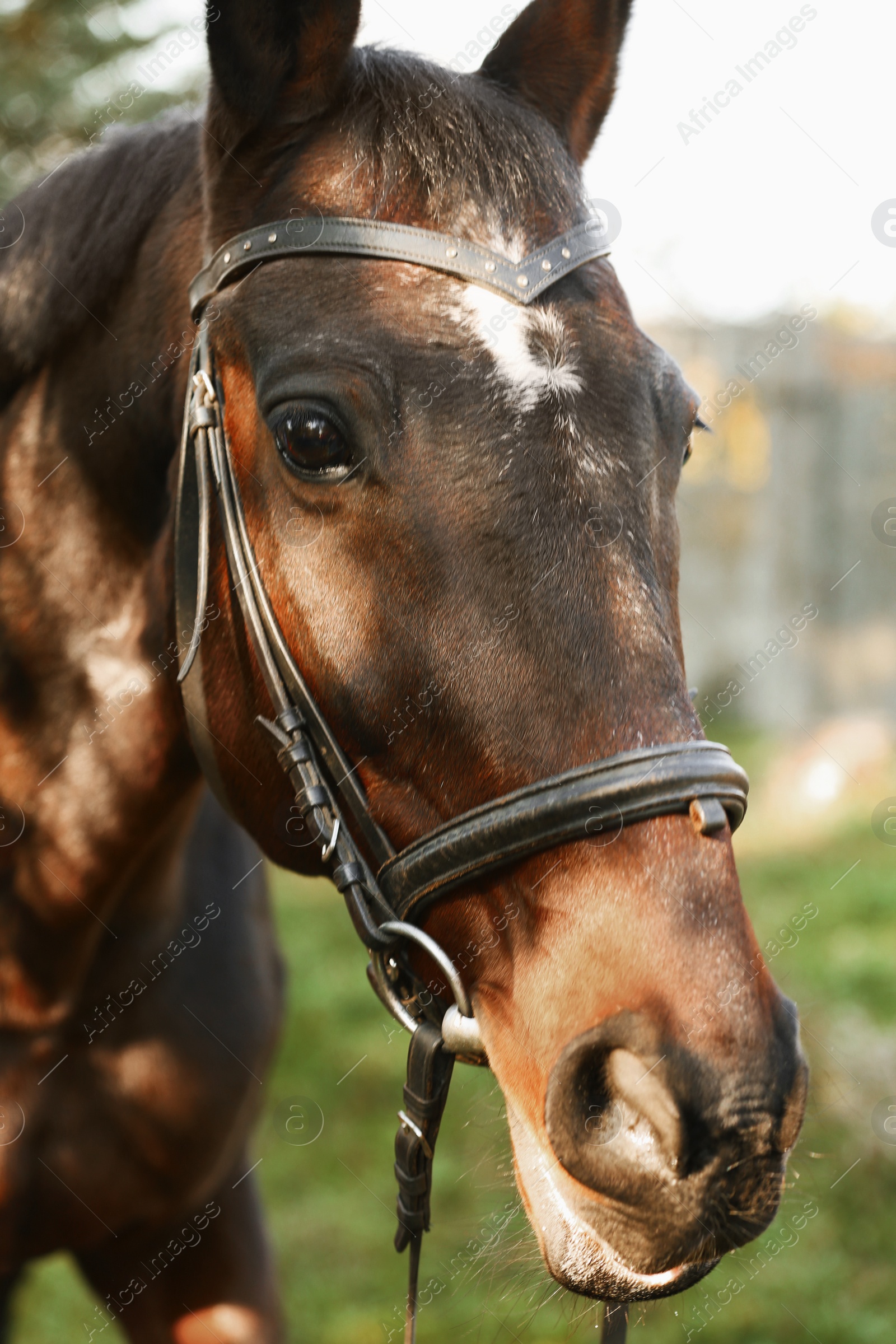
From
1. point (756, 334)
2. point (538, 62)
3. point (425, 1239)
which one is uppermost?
point (538, 62)

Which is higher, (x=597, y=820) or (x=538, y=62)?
(x=538, y=62)

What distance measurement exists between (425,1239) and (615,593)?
12.4 ft

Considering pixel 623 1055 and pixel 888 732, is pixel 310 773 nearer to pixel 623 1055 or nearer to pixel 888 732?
pixel 623 1055

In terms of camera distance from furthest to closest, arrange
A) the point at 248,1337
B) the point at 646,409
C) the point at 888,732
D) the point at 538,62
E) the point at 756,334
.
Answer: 1. the point at 756,334
2. the point at 888,732
3. the point at 248,1337
4. the point at 538,62
5. the point at 646,409

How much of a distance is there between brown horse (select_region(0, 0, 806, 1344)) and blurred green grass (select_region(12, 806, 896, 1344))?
592 millimetres

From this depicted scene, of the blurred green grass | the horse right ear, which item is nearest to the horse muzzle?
the blurred green grass

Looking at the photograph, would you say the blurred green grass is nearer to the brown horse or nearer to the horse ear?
the brown horse

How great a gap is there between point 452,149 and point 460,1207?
424 cm

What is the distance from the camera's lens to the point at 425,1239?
438 centimetres

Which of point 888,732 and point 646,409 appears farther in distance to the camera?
point 888,732

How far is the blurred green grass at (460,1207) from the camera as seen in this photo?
3883 millimetres

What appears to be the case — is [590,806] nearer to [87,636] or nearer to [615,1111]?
[615,1111]

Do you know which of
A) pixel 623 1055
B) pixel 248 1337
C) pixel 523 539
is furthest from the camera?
pixel 248 1337

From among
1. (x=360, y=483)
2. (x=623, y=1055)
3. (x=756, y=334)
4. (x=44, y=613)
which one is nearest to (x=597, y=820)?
(x=623, y=1055)
